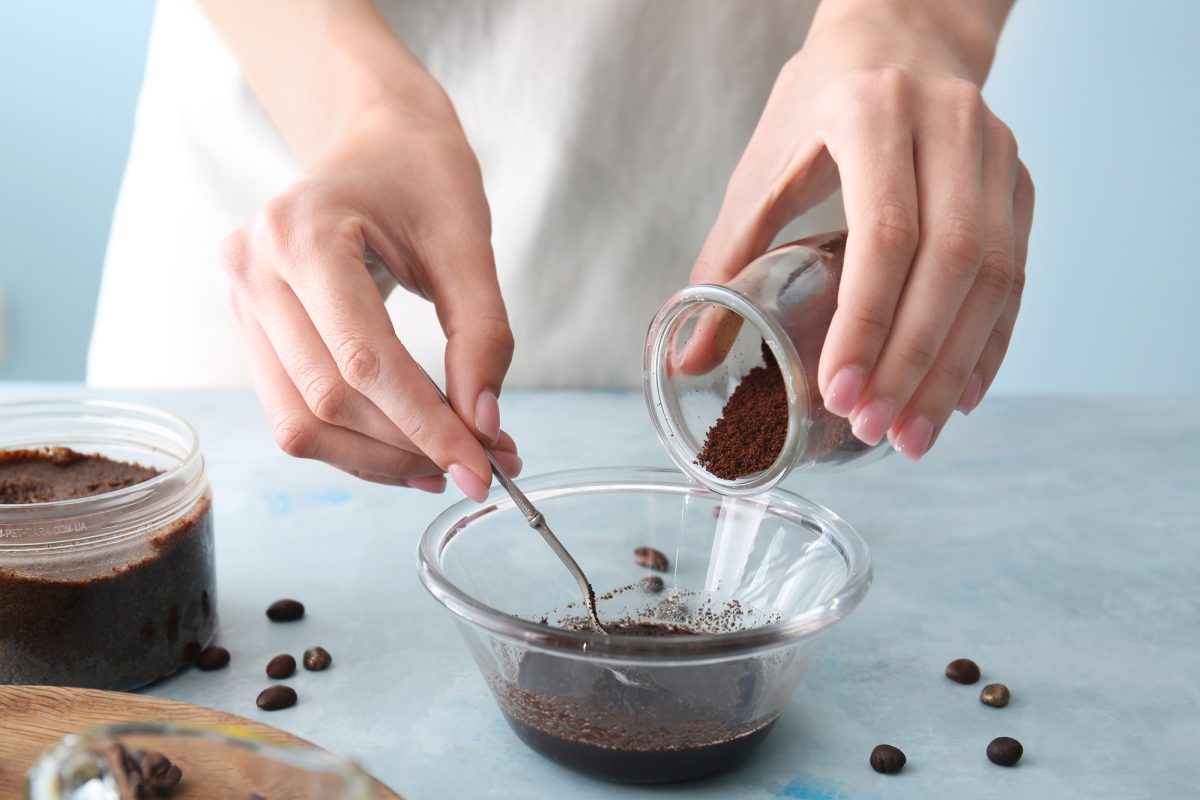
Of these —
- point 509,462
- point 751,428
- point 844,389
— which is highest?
point 844,389

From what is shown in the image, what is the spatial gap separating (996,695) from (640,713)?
0.38 meters

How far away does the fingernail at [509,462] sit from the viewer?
3.76ft

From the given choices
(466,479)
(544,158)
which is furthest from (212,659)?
(544,158)

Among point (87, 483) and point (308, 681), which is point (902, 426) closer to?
point (308, 681)

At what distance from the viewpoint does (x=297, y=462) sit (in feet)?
5.45

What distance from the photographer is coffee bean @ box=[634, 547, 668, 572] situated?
4.20 feet

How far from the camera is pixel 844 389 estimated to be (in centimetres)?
95

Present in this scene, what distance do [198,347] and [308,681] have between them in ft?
3.57

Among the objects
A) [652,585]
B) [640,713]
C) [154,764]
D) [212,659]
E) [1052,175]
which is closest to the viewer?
[154,764]

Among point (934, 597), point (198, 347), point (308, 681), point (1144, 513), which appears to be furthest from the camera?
point (198, 347)

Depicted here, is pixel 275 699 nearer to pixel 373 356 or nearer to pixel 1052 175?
pixel 373 356

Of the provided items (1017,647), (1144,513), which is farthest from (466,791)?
(1144,513)

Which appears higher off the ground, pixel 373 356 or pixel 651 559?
pixel 373 356

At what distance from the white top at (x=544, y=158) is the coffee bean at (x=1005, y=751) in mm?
1065
